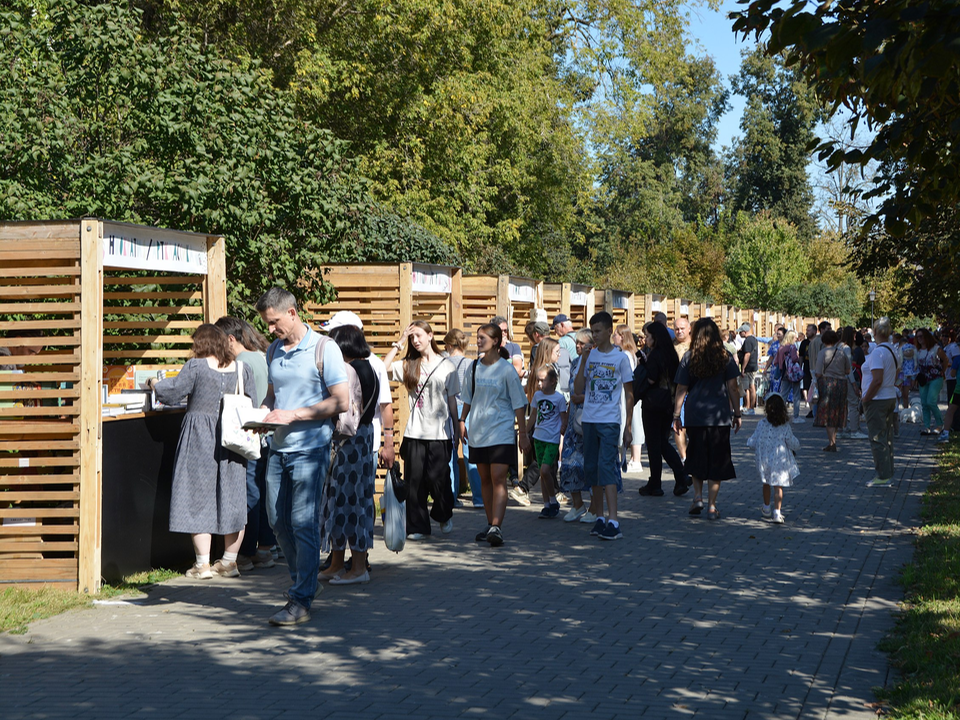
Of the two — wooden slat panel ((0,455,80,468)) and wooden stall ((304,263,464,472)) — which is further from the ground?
wooden stall ((304,263,464,472))

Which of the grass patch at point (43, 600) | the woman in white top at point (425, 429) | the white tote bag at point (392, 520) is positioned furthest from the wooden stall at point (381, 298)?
the grass patch at point (43, 600)

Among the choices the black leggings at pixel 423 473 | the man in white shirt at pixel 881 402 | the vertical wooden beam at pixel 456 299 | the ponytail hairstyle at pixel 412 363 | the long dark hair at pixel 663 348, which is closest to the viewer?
the black leggings at pixel 423 473

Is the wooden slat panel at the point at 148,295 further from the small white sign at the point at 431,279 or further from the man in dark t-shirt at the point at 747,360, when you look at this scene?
the man in dark t-shirt at the point at 747,360

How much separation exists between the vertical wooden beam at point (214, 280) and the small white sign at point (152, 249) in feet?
0.22

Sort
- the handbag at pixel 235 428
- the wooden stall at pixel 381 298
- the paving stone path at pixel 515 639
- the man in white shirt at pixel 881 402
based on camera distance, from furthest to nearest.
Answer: the man in white shirt at pixel 881 402 → the wooden stall at pixel 381 298 → the handbag at pixel 235 428 → the paving stone path at pixel 515 639

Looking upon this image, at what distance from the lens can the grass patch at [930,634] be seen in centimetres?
508

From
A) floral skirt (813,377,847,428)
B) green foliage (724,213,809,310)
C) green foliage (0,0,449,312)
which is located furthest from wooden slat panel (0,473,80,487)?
green foliage (724,213,809,310)

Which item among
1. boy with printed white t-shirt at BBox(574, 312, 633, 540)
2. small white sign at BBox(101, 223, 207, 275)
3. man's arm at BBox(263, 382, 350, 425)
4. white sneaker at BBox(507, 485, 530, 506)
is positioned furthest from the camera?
white sneaker at BBox(507, 485, 530, 506)

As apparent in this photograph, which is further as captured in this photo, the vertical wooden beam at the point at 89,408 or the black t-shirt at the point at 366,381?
the black t-shirt at the point at 366,381

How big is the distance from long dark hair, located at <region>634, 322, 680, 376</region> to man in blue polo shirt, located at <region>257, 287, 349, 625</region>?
21.2 ft

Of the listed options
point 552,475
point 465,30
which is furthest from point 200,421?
point 465,30

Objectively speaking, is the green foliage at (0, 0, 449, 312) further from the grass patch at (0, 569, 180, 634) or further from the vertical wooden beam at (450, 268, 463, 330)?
the grass patch at (0, 569, 180, 634)

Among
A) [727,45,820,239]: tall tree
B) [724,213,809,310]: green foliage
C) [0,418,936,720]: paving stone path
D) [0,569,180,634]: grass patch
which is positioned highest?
[727,45,820,239]: tall tree

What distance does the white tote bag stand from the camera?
849cm
